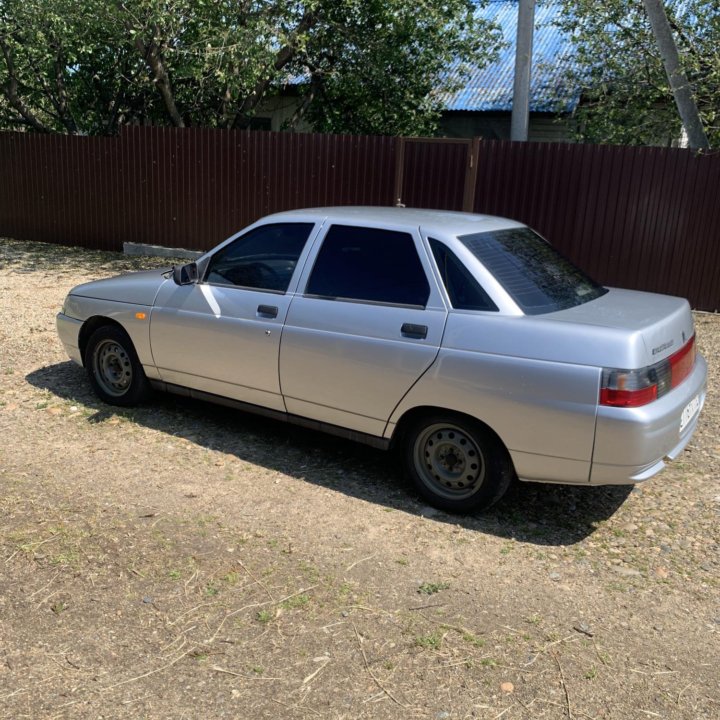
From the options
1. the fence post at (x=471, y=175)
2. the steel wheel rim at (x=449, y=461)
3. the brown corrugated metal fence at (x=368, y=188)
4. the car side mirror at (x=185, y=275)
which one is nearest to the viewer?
the steel wheel rim at (x=449, y=461)

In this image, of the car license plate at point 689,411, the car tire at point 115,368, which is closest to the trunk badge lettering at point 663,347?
the car license plate at point 689,411

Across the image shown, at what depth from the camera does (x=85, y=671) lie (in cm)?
307

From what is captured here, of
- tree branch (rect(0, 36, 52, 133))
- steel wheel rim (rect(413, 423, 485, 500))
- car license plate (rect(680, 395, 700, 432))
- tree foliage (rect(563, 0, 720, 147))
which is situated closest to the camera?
car license plate (rect(680, 395, 700, 432))

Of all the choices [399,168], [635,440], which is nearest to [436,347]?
[635,440]

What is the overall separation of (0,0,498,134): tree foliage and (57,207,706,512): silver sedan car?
8.43m

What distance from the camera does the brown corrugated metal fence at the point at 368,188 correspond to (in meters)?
9.75

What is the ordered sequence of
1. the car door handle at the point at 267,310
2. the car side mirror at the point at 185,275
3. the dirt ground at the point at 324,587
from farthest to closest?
the car side mirror at the point at 185,275
the car door handle at the point at 267,310
the dirt ground at the point at 324,587

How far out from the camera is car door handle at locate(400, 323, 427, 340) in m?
4.30

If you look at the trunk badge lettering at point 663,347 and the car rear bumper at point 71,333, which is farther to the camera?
the car rear bumper at point 71,333

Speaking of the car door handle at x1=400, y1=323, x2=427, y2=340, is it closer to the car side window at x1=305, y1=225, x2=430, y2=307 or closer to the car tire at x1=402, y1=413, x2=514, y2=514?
the car side window at x1=305, y1=225, x2=430, y2=307

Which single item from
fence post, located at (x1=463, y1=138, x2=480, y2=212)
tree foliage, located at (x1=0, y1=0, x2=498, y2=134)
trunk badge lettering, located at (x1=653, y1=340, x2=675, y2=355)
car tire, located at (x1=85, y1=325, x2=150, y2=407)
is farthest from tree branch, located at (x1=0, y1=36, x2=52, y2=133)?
trunk badge lettering, located at (x1=653, y1=340, x2=675, y2=355)

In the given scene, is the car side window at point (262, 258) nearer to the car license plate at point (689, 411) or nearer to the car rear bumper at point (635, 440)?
the car rear bumper at point (635, 440)

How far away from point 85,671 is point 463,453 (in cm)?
220

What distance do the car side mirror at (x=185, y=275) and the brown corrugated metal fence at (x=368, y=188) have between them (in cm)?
613
